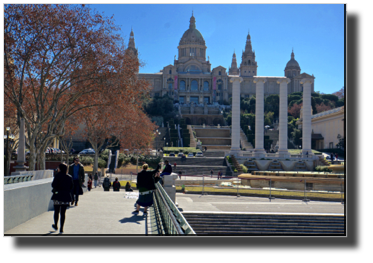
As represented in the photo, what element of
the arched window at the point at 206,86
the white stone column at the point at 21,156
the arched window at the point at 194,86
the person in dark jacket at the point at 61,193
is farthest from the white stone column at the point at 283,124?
the arched window at the point at 194,86

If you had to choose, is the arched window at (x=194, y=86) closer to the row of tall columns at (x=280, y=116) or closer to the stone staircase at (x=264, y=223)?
the row of tall columns at (x=280, y=116)

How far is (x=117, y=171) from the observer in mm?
49781

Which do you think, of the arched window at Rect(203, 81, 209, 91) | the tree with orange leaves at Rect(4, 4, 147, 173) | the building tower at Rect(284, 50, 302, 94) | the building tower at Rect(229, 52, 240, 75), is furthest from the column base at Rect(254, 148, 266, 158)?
the building tower at Rect(229, 52, 240, 75)

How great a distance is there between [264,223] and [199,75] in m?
144

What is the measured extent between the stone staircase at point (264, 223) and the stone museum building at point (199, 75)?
130315mm

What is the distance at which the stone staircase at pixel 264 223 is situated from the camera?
16.4m

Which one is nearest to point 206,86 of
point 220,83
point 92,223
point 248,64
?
point 220,83

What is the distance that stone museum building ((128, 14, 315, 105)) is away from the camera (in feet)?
512

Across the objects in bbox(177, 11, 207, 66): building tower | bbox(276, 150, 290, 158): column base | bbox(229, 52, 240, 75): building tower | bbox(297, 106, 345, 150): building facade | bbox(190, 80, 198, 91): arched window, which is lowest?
bbox(276, 150, 290, 158): column base

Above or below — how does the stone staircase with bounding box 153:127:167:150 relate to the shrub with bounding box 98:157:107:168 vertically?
above

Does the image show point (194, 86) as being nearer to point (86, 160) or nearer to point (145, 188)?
point (86, 160)

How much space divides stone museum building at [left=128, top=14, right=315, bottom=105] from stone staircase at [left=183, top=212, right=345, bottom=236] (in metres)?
130

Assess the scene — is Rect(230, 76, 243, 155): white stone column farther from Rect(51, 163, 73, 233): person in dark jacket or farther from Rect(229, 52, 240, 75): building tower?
Rect(229, 52, 240, 75): building tower

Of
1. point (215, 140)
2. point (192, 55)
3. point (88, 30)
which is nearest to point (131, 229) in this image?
point (88, 30)
